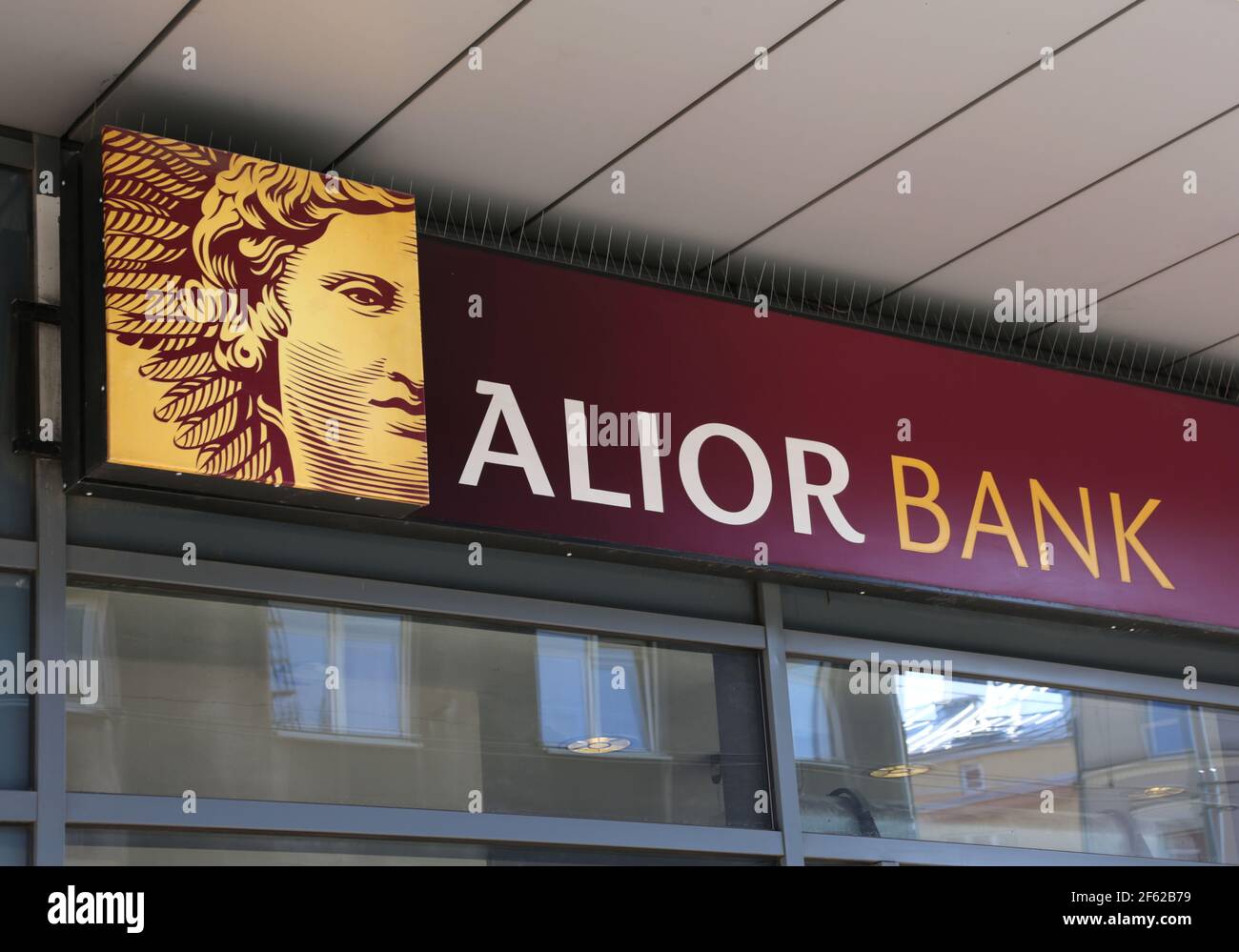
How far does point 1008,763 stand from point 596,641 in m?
1.49

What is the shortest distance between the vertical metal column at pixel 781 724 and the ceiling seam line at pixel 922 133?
106 centimetres

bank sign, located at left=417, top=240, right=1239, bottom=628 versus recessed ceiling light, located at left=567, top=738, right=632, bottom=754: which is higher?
bank sign, located at left=417, top=240, right=1239, bottom=628

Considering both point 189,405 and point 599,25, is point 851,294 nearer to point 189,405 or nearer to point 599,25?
point 599,25

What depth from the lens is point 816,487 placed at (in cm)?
504

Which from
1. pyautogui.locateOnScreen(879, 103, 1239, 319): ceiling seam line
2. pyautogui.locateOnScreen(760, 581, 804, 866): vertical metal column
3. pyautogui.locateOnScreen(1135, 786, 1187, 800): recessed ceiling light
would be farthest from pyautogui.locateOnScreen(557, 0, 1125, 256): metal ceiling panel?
pyautogui.locateOnScreen(1135, 786, 1187, 800): recessed ceiling light

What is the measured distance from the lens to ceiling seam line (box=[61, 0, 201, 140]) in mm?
Answer: 3964

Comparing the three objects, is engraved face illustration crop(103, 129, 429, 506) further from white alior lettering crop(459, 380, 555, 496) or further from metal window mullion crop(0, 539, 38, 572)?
metal window mullion crop(0, 539, 38, 572)

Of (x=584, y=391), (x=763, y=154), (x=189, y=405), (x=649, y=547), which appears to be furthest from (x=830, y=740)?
(x=189, y=405)

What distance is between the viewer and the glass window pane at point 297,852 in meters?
3.86

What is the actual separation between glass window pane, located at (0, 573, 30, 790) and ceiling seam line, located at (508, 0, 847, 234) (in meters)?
1.79

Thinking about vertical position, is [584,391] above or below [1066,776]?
above

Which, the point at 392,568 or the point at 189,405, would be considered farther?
the point at 392,568

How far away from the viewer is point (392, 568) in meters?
4.52
